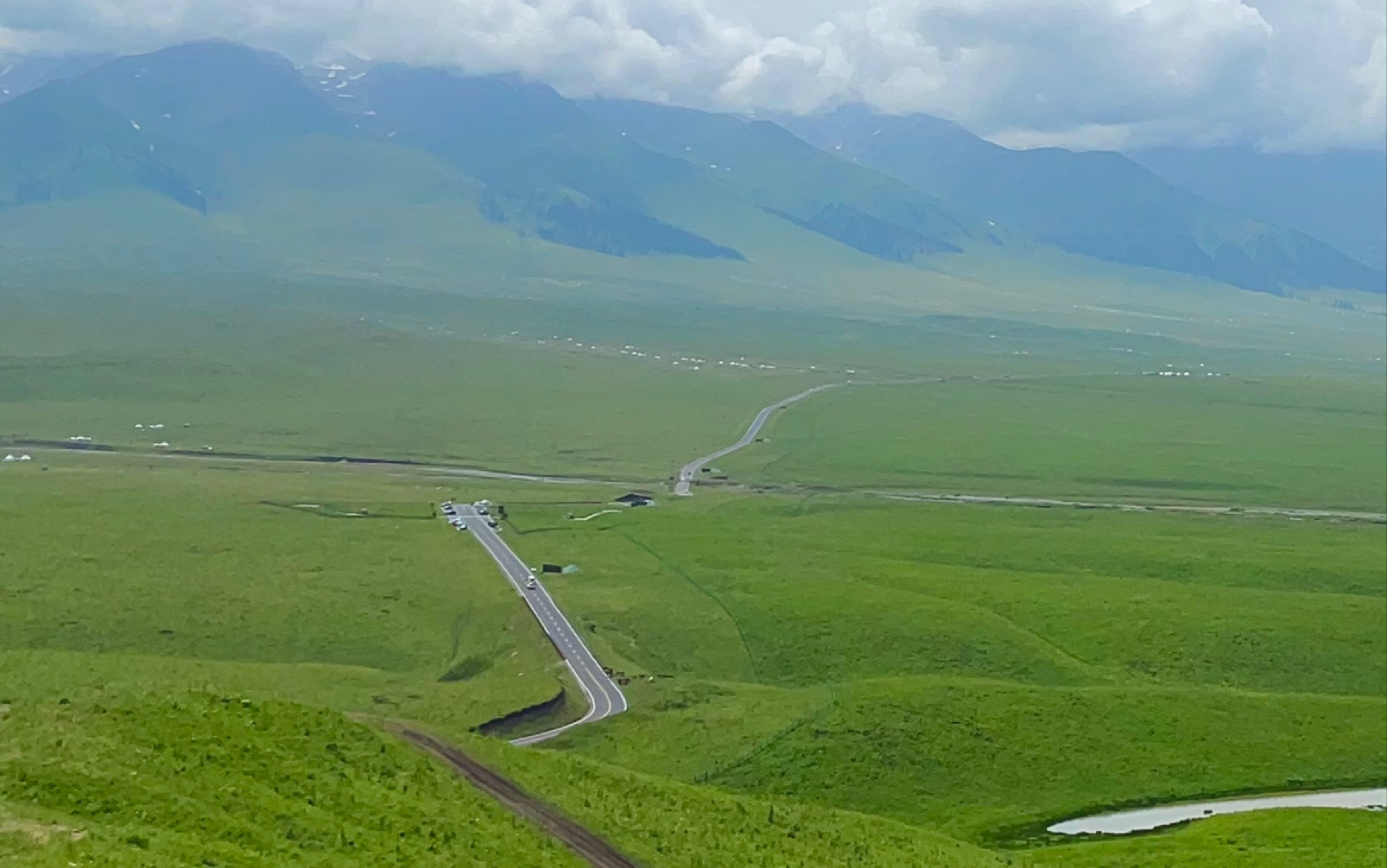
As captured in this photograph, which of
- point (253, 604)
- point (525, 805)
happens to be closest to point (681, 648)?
point (253, 604)

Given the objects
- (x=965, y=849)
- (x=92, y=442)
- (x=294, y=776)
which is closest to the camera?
(x=294, y=776)

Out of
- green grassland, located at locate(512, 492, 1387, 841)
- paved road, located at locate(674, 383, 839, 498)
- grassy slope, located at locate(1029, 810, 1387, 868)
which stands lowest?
grassy slope, located at locate(1029, 810, 1387, 868)

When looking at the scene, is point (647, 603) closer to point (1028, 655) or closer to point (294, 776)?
point (1028, 655)

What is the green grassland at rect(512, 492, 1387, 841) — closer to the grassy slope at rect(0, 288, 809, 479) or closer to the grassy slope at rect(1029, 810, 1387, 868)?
the grassy slope at rect(1029, 810, 1387, 868)

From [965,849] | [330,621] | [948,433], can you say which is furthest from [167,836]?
[948,433]

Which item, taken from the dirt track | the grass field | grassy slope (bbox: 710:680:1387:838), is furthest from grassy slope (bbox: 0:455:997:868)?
grassy slope (bbox: 710:680:1387:838)

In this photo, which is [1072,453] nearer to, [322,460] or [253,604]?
[322,460]
